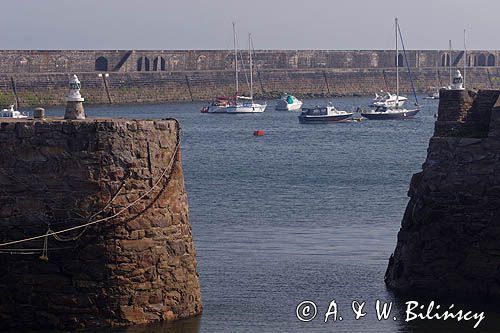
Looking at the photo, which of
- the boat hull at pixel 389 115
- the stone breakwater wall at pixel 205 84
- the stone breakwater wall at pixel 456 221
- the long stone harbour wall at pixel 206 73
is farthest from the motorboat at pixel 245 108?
the stone breakwater wall at pixel 456 221

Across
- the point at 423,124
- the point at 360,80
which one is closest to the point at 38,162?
the point at 423,124

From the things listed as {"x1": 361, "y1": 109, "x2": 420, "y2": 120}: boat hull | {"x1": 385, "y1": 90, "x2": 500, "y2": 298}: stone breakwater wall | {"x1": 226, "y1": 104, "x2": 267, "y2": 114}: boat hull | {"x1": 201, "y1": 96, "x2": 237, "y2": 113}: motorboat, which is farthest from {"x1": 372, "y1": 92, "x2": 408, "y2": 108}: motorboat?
{"x1": 385, "y1": 90, "x2": 500, "y2": 298}: stone breakwater wall

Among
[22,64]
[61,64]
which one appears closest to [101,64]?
[61,64]

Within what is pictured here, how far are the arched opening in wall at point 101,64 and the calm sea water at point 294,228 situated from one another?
50839mm

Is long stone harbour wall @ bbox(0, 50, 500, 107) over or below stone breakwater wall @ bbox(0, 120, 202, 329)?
below

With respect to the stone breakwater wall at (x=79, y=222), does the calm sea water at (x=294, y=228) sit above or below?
below

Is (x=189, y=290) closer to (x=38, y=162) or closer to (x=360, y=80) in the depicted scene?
(x=38, y=162)

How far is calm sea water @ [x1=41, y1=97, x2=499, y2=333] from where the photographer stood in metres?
20.0

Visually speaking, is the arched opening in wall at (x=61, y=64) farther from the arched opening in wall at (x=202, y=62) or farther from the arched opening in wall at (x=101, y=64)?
the arched opening in wall at (x=202, y=62)

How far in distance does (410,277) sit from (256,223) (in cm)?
993

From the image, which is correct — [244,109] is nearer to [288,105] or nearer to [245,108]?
[245,108]

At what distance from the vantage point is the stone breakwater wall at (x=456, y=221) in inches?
801

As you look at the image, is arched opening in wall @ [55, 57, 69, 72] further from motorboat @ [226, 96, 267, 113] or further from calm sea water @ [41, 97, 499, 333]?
calm sea water @ [41, 97, 499, 333]

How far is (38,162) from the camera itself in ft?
56.3
